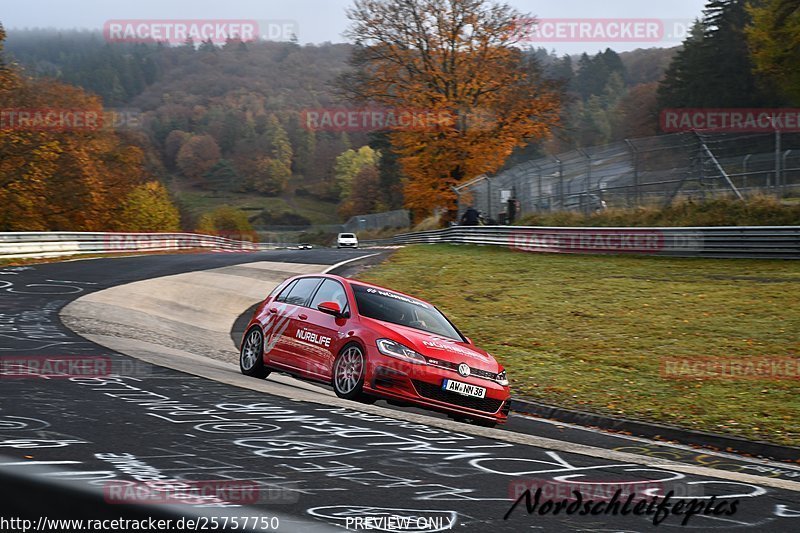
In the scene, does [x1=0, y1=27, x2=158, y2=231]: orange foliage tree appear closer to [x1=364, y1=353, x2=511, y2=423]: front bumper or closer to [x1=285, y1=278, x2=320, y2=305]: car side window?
[x1=285, y1=278, x2=320, y2=305]: car side window

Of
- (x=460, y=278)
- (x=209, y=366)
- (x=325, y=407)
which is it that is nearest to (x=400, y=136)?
(x=460, y=278)

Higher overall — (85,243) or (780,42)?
(780,42)

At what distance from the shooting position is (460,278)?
26.6 meters

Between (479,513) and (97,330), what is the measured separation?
1147 cm

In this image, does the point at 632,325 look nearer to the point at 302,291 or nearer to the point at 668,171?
the point at 302,291

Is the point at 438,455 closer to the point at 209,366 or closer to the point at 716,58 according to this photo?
the point at 209,366

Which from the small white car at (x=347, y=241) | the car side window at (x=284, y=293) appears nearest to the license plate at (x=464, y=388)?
the car side window at (x=284, y=293)

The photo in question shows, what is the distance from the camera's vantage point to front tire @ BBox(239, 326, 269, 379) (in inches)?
464

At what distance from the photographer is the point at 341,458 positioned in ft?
21.5

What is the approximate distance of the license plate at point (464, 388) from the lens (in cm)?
970

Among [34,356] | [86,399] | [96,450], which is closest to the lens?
[96,450]

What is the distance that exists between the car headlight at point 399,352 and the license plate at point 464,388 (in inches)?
14.1

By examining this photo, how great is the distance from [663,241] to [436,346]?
19626mm

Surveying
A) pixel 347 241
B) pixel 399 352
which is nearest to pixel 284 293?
pixel 399 352
